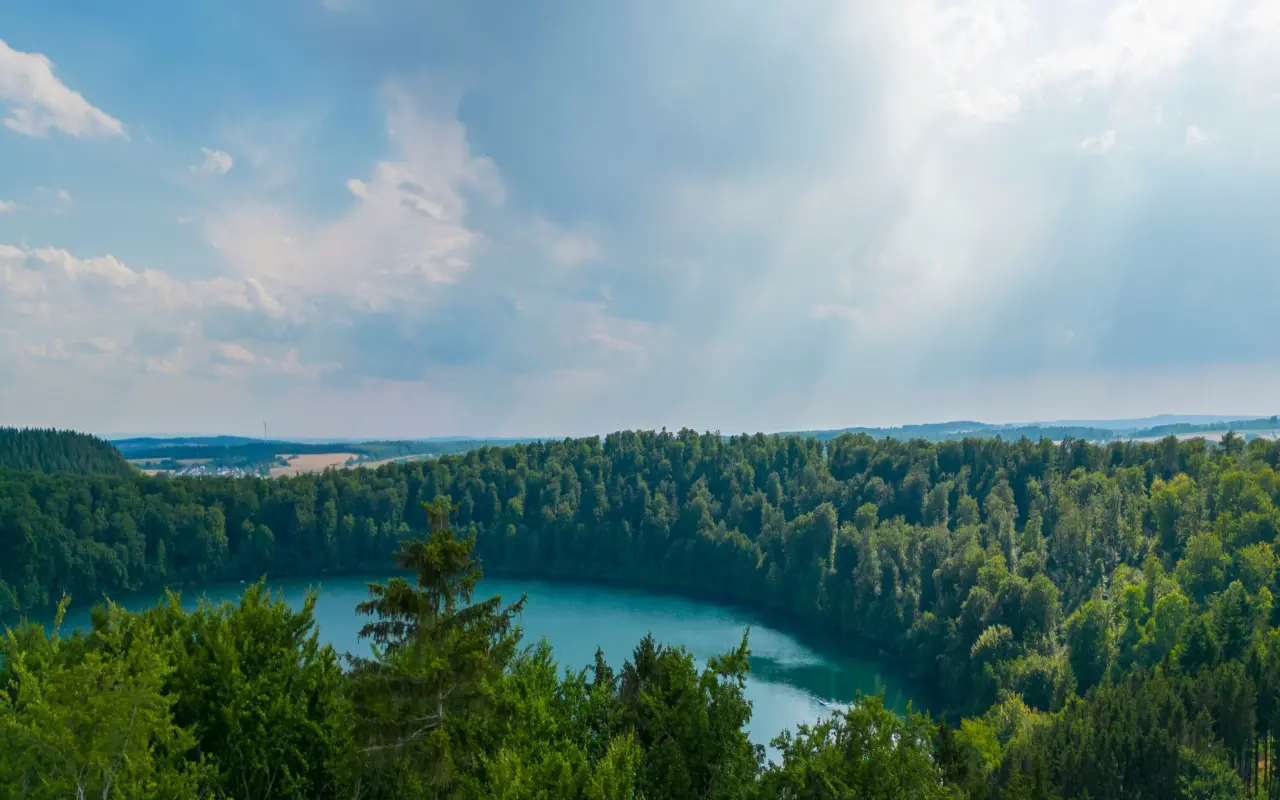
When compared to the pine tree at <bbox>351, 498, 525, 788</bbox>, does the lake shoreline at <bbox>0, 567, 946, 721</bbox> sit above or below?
below

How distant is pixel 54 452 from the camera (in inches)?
5133

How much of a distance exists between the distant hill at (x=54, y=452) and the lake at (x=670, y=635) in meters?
60.8

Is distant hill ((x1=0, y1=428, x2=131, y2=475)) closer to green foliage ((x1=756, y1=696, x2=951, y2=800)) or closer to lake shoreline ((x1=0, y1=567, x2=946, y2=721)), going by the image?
lake shoreline ((x1=0, y1=567, x2=946, y2=721))

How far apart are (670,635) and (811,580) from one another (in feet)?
53.8

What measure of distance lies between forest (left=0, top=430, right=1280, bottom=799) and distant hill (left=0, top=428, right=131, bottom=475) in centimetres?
4779

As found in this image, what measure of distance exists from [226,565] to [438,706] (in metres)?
92.7

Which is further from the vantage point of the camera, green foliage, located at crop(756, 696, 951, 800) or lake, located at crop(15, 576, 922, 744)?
lake, located at crop(15, 576, 922, 744)

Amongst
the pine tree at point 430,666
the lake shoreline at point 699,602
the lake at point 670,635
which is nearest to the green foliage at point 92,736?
the pine tree at point 430,666

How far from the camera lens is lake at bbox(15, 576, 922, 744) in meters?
49.7

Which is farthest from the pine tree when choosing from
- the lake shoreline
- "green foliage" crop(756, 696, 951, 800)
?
the lake shoreline

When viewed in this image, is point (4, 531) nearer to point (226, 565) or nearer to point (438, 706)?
point (226, 565)

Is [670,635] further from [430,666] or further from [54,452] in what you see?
[54,452]

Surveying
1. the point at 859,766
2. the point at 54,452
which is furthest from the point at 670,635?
the point at 54,452

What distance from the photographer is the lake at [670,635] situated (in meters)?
49.7
